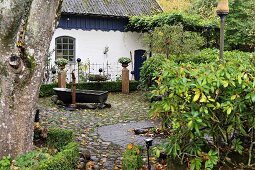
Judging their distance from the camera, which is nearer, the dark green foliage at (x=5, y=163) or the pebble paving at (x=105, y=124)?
the dark green foliage at (x=5, y=163)

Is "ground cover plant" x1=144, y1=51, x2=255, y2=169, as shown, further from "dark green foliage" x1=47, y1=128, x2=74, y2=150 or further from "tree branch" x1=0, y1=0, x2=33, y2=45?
"dark green foliage" x1=47, y1=128, x2=74, y2=150

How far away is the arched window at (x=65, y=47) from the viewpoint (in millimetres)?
19031

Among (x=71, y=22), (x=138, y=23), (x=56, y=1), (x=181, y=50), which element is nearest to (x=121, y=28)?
(x=138, y=23)

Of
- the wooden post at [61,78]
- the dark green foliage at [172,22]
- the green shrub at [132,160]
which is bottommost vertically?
the green shrub at [132,160]

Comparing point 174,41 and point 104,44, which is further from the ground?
point 104,44

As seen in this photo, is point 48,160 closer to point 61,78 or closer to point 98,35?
point 61,78

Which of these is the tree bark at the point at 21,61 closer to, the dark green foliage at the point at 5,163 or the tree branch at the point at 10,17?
the tree branch at the point at 10,17

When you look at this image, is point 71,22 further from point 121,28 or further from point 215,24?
point 215,24

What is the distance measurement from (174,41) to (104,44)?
19.7 feet

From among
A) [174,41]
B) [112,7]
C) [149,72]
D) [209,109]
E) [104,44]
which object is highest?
[112,7]

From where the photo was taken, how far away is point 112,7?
1991 centimetres

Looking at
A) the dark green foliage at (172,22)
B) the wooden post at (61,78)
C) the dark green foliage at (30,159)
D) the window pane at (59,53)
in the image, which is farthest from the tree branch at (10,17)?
the window pane at (59,53)

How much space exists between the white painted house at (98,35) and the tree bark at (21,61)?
12.3 meters

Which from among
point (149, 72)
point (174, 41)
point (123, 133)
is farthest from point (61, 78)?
point (123, 133)
